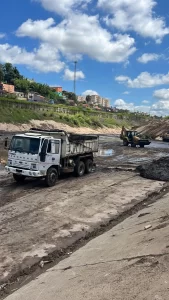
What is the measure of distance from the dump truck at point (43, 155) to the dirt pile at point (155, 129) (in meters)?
48.6

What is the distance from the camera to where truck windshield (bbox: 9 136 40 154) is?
13.6 meters

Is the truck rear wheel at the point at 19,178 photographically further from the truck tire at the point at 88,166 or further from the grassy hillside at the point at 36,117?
the grassy hillside at the point at 36,117

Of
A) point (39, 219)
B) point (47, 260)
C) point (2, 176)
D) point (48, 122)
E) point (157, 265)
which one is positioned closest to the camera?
point (157, 265)

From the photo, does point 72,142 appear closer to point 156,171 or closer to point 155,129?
point 156,171

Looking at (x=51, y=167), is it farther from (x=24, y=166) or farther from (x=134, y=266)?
(x=134, y=266)

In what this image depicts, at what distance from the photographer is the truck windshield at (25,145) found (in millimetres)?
13609

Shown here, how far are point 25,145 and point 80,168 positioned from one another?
172 inches

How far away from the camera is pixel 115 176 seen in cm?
1747

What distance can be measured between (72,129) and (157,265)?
211ft

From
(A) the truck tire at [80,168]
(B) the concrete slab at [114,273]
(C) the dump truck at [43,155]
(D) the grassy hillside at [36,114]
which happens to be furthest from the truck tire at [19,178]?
(D) the grassy hillside at [36,114]

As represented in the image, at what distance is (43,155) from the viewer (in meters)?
13.6

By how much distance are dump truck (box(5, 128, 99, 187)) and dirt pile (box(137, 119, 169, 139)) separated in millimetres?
48609

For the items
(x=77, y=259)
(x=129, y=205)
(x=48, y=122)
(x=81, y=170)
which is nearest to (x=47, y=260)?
(x=77, y=259)

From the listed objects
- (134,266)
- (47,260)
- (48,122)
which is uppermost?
(48,122)
